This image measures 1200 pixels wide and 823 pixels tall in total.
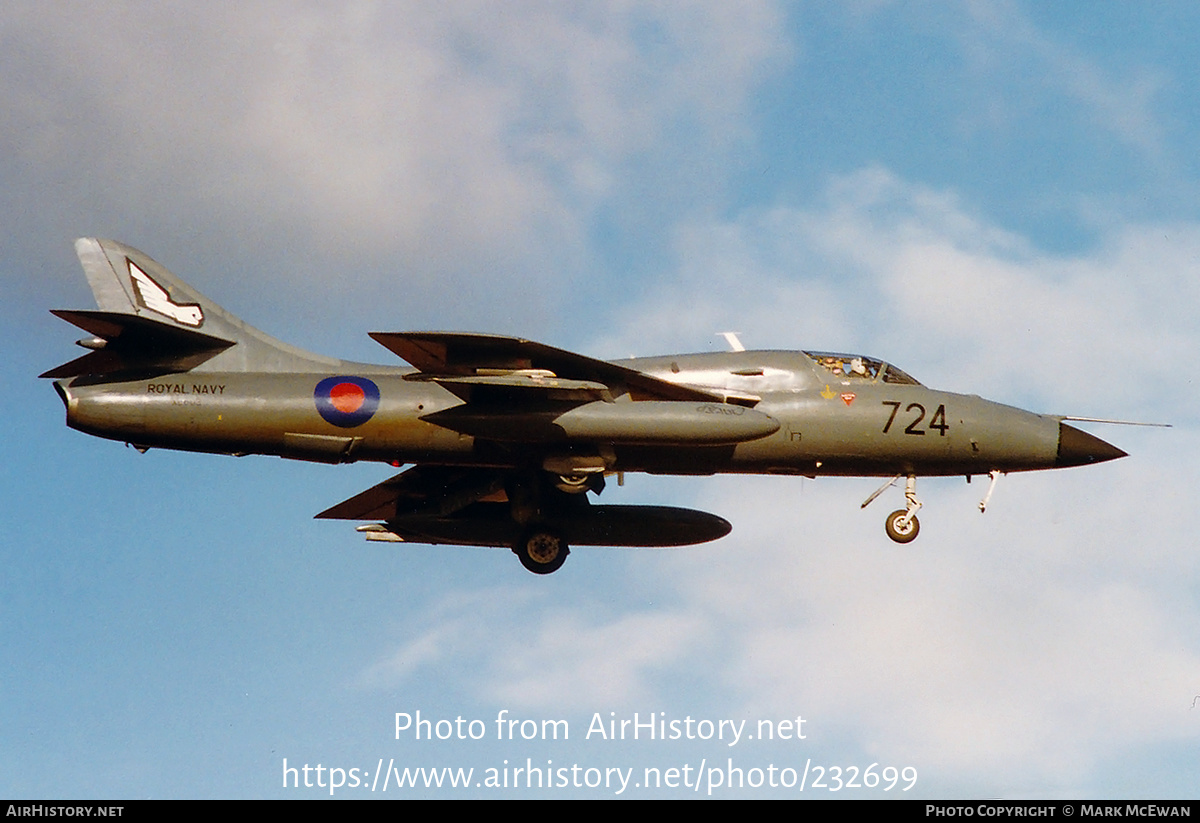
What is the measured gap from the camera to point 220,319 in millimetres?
22047

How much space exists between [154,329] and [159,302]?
1402mm

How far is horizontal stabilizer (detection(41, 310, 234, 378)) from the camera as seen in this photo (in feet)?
67.4

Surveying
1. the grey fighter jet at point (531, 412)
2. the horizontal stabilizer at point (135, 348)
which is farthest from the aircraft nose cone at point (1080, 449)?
the horizontal stabilizer at point (135, 348)

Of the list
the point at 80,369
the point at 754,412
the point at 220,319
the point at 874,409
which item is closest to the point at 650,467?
the point at 754,412

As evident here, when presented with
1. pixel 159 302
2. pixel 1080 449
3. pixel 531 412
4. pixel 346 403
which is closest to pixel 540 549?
pixel 531 412

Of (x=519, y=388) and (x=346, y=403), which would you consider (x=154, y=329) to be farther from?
(x=519, y=388)

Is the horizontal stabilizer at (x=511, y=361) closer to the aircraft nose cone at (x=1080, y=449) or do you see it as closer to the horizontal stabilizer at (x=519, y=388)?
the horizontal stabilizer at (x=519, y=388)

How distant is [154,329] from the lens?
68.1 ft

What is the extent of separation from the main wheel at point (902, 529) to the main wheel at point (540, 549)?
5.47m

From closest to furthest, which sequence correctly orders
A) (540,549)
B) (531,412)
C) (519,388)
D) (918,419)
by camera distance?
(519,388), (531,412), (918,419), (540,549)

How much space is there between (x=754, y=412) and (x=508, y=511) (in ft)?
17.7
